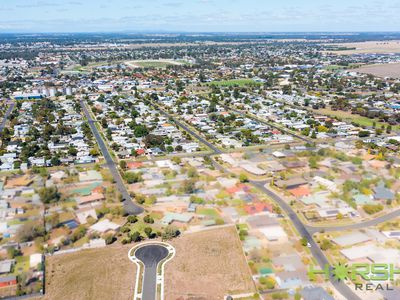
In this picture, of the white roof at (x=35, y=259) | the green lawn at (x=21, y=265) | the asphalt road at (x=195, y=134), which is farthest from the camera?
the asphalt road at (x=195, y=134)

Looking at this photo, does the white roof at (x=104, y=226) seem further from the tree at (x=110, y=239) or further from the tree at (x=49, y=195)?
the tree at (x=49, y=195)

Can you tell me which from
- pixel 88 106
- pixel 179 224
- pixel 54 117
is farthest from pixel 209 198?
pixel 88 106

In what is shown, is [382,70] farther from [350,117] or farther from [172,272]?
[172,272]

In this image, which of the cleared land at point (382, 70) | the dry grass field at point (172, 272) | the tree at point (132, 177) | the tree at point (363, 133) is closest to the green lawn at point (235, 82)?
the cleared land at point (382, 70)

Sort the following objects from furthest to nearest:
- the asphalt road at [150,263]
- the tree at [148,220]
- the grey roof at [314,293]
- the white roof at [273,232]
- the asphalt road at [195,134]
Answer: the asphalt road at [195,134] → the tree at [148,220] → the white roof at [273,232] → the asphalt road at [150,263] → the grey roof at [314,293]

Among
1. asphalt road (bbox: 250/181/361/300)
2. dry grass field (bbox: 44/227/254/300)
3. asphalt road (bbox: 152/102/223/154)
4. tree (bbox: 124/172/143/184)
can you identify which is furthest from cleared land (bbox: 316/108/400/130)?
dry grass field (bbox: 44/227/254/300)

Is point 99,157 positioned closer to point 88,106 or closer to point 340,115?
point 88,106
